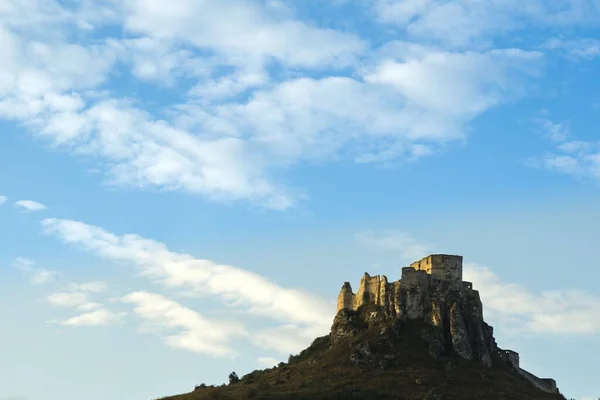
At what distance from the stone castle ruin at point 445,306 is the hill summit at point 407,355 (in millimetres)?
203

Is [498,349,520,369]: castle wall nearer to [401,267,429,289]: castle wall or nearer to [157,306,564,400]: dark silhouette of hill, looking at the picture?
[157,306,564,400]: dark silhouette of hill

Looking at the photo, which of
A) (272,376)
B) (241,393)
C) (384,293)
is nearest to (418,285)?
(384,293)

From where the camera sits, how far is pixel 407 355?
160 metres

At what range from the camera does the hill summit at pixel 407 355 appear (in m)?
148

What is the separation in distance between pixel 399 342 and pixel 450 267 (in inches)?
872

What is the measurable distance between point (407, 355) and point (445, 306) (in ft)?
54.6

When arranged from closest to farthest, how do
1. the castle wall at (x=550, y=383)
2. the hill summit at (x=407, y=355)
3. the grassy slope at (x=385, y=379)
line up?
the grassy slope at (x=385, y=379) → the hill summit at (x=407, y=355) → the castle wall at (x=550, y=383)

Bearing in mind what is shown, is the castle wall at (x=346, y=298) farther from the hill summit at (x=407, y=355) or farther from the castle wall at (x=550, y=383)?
the castle wall at (x=550, y=383)

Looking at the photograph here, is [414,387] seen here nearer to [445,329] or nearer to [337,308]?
[445,329]

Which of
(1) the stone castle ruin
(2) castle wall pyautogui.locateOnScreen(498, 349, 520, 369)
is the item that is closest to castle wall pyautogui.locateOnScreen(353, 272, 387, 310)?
(1) the stone castle ruin

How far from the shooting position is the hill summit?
148 meters

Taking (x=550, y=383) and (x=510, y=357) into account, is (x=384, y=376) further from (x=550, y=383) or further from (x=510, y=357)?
(x=550, y=383)

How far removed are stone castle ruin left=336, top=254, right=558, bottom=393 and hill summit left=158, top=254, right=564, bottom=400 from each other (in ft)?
0.66

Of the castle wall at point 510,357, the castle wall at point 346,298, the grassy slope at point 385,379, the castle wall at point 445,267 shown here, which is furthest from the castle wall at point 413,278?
the castle wall at point 510,357
